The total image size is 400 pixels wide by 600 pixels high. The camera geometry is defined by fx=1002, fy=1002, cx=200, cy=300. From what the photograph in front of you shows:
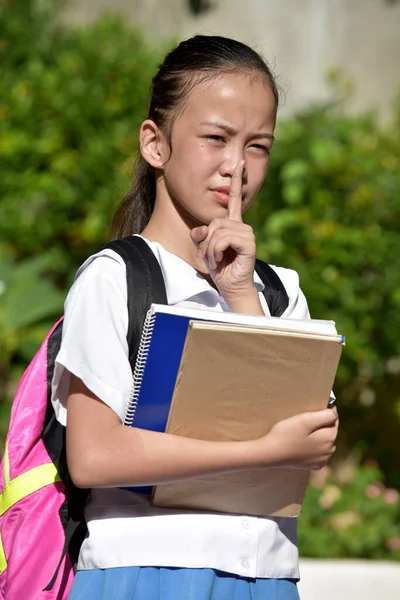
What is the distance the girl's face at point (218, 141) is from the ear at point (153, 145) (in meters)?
0.04

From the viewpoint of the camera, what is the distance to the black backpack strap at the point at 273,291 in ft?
6.43

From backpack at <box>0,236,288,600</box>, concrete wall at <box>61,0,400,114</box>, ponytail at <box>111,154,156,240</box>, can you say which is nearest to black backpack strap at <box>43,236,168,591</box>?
backpack at <box>0,236,288,600</box>

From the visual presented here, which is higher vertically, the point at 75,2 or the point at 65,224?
the point at 75,2

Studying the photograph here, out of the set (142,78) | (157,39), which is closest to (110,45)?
(142,78)

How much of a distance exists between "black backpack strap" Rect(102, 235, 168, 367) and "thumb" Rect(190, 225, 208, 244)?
8 cm

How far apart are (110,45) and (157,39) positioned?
74cm

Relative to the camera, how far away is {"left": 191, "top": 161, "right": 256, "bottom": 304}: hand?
1755mm

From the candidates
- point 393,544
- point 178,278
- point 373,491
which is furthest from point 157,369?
point 373,491

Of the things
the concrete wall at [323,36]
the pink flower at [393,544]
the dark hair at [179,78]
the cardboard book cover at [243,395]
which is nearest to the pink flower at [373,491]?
the pink flower at [393,544]

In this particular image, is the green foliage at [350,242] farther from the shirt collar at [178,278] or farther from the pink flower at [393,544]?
the shirt collar at [178,278]

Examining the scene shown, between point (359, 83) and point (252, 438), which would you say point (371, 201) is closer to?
point (359, 83)

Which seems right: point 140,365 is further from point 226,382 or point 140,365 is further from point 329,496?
point 329,496

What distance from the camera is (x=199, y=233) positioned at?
1796 mm

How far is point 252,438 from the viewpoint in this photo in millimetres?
1687
